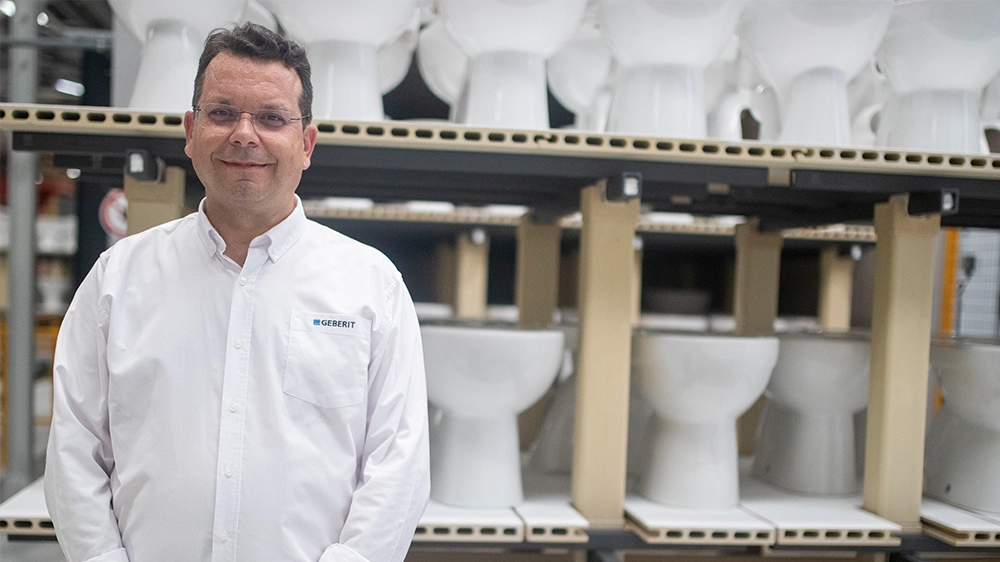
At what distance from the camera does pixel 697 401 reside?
153 centimetres

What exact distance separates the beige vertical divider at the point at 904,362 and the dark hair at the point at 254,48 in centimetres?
119

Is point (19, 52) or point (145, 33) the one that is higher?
point (19, 52)

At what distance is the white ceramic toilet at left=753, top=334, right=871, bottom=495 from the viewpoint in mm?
1715

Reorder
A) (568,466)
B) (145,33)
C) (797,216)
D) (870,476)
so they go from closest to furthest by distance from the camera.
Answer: (145,33), (870,476), (568,466), (797,216)

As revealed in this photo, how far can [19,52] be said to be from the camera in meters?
3.39

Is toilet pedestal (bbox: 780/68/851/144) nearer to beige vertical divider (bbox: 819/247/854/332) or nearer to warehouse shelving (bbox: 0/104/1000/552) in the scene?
warehouse shelving (bbox: 0/104/1000/552)

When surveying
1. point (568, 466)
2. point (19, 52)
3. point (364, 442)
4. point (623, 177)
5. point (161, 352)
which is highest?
point (19, 52)

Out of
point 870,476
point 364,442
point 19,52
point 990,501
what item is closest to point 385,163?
point 364,442

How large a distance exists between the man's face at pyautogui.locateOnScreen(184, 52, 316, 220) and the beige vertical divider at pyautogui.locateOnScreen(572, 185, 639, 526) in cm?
66

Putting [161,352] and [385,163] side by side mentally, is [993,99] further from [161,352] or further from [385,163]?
[161,352]

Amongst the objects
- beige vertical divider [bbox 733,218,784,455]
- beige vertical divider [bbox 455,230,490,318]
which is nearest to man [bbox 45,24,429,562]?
beige vertical divider [bbox 733,218,784,455]

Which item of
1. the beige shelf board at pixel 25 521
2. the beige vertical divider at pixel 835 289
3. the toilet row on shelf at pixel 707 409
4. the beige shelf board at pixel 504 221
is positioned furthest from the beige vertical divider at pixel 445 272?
the beige shelf board at pixel 25 521

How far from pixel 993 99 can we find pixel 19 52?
3.67m

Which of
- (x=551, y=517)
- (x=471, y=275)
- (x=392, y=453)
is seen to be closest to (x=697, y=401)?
(x=551, y=517)
